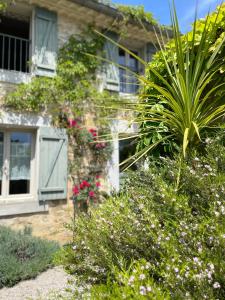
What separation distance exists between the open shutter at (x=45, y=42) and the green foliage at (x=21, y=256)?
10.7 ft

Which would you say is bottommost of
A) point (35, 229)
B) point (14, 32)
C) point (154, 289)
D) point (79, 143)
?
point (35, 229)

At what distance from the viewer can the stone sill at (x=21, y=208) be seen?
192 inches

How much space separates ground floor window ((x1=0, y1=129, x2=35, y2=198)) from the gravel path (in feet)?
6.36

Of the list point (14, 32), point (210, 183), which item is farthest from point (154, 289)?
point (14, 32)

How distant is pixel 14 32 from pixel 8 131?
3.47m

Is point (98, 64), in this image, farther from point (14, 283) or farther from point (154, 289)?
point (154, 289)

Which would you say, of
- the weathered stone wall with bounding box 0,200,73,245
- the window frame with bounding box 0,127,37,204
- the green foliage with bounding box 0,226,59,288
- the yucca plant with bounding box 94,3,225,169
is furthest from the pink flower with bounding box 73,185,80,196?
the yucca plant with bounding box 94,3,225,169

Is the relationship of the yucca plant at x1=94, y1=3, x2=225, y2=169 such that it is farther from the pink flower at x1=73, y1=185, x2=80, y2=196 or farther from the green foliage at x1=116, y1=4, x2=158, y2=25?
the green foliage at x1=116, y1=4, x2=158, y2=25

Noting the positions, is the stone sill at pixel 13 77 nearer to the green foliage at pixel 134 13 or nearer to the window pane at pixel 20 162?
the window pane at pixel 20 162

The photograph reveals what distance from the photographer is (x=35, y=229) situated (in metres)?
5.18

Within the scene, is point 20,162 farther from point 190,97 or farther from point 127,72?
point 190,97

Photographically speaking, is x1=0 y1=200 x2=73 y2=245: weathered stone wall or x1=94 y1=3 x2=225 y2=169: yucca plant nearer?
x1=94 y1=3 x2=225 y2=169: yucca plant

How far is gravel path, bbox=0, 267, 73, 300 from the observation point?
335 centimetres

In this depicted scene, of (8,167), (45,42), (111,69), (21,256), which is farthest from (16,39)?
(21,256)
